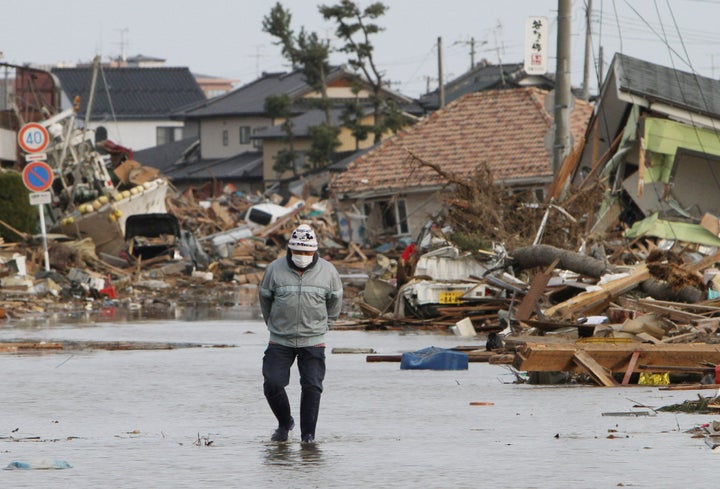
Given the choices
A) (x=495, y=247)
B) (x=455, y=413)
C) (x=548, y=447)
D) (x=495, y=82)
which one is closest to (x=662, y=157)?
(x=495, y=247)

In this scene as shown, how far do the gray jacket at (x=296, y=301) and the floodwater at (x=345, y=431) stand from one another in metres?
0.74

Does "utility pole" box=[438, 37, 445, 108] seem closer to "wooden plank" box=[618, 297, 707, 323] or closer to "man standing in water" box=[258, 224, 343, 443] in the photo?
"wooden plank" box=[618, 297, 707, 323]

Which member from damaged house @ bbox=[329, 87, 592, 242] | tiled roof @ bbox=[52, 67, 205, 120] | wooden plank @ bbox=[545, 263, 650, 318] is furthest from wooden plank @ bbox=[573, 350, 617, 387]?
tiled roof @ bbox=[52, 67, 205, 120]

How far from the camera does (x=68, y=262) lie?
116 ft

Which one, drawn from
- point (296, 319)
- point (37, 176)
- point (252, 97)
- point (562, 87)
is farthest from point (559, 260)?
point (252, 97)

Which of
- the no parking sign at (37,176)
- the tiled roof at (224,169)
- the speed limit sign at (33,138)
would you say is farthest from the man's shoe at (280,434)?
the tiled roof at (224,169)

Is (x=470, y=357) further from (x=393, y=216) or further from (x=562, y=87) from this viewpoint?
(x=393, y=216)

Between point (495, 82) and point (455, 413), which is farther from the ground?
point (495, 82)

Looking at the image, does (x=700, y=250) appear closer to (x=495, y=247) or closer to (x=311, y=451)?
(x=495, y=247)

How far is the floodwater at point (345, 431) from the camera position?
861 centimetres

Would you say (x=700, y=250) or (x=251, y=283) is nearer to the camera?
(x=700, y=250)

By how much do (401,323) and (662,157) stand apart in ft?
27.7

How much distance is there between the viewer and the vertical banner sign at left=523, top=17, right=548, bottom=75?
2994 centimetres

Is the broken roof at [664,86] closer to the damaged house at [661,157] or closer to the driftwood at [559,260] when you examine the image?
the damaged house at [661,157]
